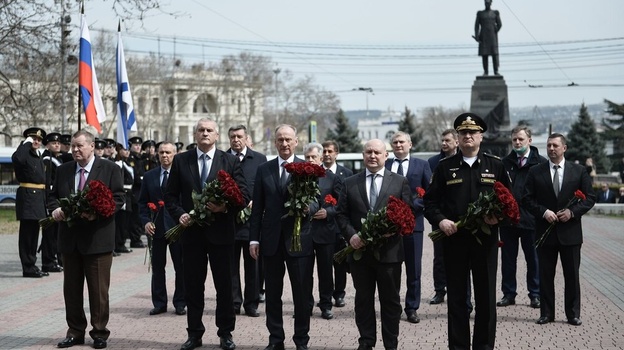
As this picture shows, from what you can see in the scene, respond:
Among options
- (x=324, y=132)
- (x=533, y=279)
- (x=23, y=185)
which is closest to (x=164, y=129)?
(x=324, y=132)

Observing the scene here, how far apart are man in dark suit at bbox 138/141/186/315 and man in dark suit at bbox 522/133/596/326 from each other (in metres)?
4.26

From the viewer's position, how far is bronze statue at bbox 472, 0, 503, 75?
32688 mm

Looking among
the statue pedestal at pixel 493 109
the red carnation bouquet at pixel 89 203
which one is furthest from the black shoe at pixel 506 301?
the statue pedestal at pixel 493 109

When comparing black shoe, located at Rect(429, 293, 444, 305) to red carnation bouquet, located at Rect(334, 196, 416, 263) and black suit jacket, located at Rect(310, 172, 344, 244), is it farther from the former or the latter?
red carnation bouquet, located at Rect(334, 196, 416, 263)

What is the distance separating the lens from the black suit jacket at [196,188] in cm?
962

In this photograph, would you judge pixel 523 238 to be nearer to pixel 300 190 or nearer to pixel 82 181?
pixel 300 190

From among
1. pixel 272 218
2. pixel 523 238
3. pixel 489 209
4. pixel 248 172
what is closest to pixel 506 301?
pixel 523 238

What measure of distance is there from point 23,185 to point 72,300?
716cm

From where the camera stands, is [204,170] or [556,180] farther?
[556,180]

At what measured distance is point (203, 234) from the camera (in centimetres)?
966

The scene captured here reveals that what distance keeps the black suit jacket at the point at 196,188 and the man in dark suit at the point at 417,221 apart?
2.43 meters

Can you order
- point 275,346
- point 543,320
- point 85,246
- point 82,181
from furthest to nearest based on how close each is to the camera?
point 543,320
point 82,181
point 85,246
point 275,346

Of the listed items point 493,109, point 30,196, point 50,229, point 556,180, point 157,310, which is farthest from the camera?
point 493,109

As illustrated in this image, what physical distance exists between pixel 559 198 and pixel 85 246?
17.6 feet
